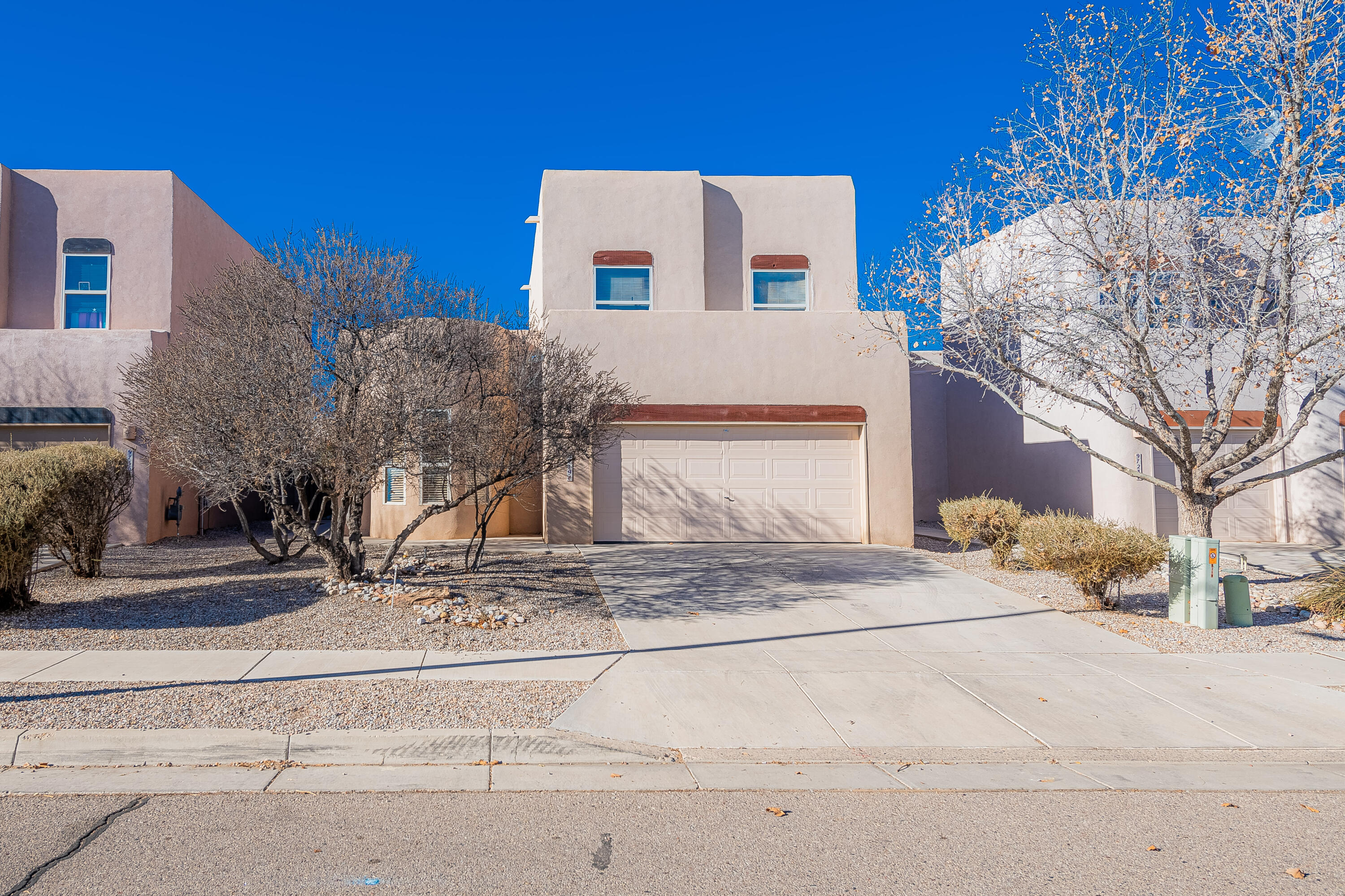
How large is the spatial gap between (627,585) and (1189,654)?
240 inches

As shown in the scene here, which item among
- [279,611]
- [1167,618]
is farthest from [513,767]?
[1167,618]

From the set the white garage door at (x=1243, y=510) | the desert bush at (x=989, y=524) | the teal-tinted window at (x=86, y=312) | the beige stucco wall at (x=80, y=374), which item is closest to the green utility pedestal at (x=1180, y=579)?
the desert bush at (x=989, y=524)

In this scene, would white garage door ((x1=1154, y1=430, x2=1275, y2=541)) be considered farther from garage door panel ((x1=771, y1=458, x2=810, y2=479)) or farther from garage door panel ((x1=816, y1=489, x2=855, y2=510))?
garage door panel ((x1=771, y1=458, x2=810, y2=479))

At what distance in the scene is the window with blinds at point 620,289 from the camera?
52.8 ft

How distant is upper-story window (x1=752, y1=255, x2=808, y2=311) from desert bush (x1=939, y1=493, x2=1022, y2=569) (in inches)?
237

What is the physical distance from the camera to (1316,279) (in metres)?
8.71

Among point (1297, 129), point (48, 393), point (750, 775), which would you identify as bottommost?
point (750, 775)

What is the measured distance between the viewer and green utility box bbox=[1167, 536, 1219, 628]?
840cm

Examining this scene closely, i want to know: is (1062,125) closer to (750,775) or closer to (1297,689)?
(1297,689)

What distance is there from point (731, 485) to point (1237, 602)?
25.0 ft

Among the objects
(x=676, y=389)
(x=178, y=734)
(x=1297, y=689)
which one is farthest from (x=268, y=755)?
(x=676, y=389)

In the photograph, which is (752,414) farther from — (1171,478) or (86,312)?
(86,312)

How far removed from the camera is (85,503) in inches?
363


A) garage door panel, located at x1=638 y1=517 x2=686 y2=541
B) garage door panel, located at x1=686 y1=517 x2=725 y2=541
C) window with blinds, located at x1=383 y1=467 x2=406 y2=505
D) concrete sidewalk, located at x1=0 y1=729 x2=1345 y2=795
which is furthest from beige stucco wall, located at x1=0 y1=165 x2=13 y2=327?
concrete sidewalk, located at x1=0 y1=729 x2=1345 y2=795
